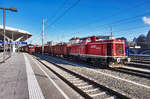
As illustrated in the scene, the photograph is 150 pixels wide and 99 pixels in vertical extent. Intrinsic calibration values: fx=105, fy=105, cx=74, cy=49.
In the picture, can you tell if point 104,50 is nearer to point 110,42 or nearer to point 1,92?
point 110,42

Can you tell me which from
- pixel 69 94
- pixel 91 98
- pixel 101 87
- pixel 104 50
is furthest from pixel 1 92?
pixel 104 50

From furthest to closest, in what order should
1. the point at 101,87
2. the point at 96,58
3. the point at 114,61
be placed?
the point at 96,58, the point at 114,61, the point at 101,87

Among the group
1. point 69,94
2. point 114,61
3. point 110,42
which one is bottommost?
point 69,94

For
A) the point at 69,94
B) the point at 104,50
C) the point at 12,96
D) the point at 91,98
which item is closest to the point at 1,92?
the point at 12,96

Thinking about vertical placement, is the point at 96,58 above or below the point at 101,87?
above

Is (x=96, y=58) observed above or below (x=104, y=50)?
below

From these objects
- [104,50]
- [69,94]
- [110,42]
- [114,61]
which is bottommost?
[69,94]

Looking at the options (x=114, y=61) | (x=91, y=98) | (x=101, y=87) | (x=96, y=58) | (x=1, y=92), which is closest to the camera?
(x=91, y=98)

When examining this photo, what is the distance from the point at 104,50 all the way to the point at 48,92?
23.7ft

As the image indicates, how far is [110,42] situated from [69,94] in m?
7.28

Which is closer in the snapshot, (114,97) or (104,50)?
(114,97)

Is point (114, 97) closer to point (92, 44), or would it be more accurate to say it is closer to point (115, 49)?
point (115, 49)

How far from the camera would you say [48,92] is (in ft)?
15.5

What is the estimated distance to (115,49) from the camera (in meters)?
Result: 10.3
